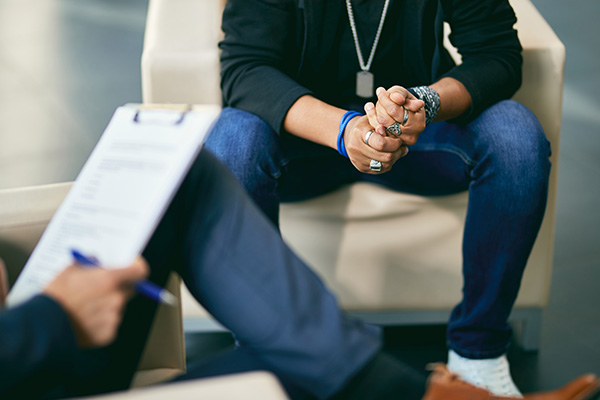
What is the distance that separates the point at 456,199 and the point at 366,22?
0.39 meters

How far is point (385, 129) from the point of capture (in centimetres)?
115

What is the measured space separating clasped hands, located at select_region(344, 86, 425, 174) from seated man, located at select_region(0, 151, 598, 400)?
1.16 feet

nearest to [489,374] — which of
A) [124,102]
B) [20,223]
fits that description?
[20,223]

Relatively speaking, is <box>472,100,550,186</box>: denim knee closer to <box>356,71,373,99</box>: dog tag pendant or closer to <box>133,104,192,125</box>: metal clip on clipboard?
Result: <box>356,71,373,99</box>: dog tag pendant

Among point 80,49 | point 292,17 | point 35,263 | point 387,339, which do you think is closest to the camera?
point 35,263

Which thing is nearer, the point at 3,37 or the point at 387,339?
the point at 387,339

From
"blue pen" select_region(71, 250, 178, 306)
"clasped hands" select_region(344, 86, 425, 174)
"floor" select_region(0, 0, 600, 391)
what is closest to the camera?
"blue pen" select_region(71, 250, 178, 306)

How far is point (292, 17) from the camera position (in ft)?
4.29

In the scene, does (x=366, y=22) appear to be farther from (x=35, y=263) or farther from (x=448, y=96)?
(x=35, y=263)

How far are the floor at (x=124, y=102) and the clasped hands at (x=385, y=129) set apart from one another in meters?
0.46

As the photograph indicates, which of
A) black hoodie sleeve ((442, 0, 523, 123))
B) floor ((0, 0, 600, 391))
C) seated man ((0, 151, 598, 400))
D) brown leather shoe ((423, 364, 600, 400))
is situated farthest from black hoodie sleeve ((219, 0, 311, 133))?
brown leather shoe ((423, 364, 600, 400))

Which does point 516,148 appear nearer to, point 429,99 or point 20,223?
point 429,99

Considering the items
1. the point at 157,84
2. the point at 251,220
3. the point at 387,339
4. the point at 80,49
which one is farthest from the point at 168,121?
the point at 80,49

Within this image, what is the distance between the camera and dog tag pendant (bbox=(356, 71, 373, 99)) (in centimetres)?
133
